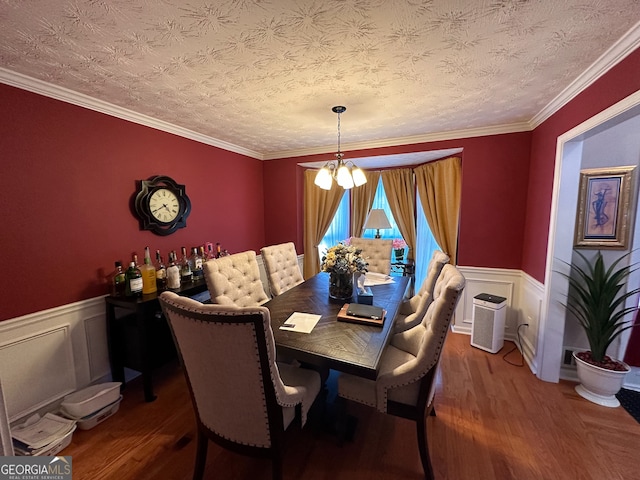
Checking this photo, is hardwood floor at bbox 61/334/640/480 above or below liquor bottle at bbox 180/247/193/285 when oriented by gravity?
below

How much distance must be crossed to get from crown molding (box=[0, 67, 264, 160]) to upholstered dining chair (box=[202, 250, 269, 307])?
1.51 metres

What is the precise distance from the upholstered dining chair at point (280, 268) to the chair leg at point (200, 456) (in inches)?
49.0

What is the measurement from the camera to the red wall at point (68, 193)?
173 cm

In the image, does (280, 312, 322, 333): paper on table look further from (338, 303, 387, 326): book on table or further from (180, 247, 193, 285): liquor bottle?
(180, 247, 193, 285): liquor bottle

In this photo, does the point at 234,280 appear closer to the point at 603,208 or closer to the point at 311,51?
the point at 311,51

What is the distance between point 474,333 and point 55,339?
3721mm

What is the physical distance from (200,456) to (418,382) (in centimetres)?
121

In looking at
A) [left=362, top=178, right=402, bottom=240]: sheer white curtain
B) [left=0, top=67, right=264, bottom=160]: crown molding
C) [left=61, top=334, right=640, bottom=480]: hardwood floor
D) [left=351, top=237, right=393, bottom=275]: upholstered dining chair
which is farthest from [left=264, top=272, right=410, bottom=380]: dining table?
[left=0, top=67, right=264, bottom=160]: crown molding

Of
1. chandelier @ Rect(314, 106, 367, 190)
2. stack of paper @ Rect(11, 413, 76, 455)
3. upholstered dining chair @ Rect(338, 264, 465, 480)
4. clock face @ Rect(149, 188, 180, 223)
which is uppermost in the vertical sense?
chandelier @ Rect(314, 106, 367, 190)

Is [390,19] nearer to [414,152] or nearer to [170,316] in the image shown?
[170,316]

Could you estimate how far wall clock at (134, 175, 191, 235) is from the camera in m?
2.42

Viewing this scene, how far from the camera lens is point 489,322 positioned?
2703 mm

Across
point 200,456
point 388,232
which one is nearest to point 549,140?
point 388,232

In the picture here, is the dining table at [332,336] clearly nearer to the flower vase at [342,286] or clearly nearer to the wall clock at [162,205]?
the flower vase at [342,286]
